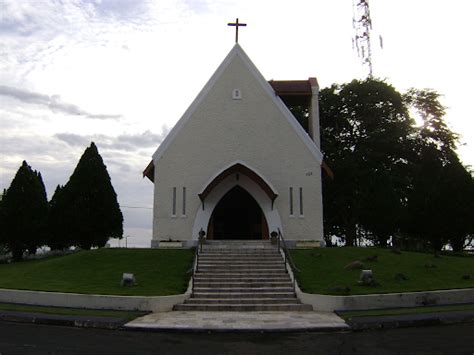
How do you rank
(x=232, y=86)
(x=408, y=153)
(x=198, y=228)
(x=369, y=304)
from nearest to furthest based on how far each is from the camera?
(x=369, y=304)
(x=198, y=228)
(x=232, y=86)
(x=408, y=153)

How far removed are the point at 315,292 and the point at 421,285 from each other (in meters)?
3.59

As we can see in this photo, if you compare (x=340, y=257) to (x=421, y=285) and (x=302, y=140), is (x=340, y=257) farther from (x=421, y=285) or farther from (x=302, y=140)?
(x=302, y=140)

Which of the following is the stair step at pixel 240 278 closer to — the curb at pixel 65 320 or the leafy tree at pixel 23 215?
the curb at pixel 65 320

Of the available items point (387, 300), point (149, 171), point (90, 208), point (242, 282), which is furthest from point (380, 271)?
point (90, 208)

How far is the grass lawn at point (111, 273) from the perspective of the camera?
1352cm

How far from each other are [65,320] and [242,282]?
233 inches

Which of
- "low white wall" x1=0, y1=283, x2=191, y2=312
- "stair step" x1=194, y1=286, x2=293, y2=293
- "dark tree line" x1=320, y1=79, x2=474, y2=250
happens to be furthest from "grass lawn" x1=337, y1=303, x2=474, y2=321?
"dark tree line" x1=320, y1=79, x2=474, y2=250

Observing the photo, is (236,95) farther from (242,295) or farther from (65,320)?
(65,320)

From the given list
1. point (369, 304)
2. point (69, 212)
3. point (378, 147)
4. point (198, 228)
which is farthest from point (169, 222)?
point (378, 147)

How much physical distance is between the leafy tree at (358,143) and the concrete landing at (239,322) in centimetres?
2034

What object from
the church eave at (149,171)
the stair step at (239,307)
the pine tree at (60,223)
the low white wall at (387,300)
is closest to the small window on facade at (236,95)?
the church eave at (149,171)

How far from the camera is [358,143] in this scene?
109 feet

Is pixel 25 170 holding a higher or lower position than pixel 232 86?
lower

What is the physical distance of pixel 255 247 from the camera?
18.4 meters
